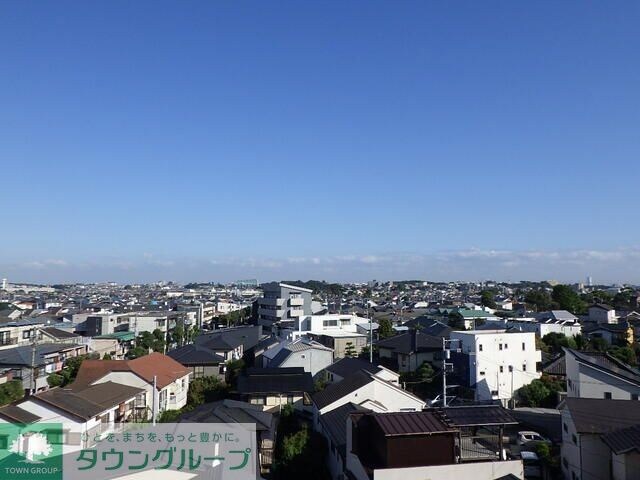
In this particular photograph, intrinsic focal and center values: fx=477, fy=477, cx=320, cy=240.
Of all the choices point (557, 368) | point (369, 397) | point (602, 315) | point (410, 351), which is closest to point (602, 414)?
point (369, 397)

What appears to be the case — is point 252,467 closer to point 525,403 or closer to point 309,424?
point 309,424

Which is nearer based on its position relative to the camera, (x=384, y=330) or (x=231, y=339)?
(x=231, y=339)

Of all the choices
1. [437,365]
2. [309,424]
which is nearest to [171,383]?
[309,424]

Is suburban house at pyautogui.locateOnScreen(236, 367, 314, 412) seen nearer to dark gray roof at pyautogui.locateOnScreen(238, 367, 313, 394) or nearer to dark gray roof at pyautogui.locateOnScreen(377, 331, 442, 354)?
dark gray roof at pyautogui.locateOnScreen(238, 367, 313, 394)

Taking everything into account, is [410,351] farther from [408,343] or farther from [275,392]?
[275,392]

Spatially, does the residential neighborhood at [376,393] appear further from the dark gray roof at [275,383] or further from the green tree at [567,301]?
the green tree at [567,301]

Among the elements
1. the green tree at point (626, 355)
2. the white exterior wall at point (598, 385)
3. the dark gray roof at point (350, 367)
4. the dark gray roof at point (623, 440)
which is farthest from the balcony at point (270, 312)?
the dark gray roof at point (623, 440)
